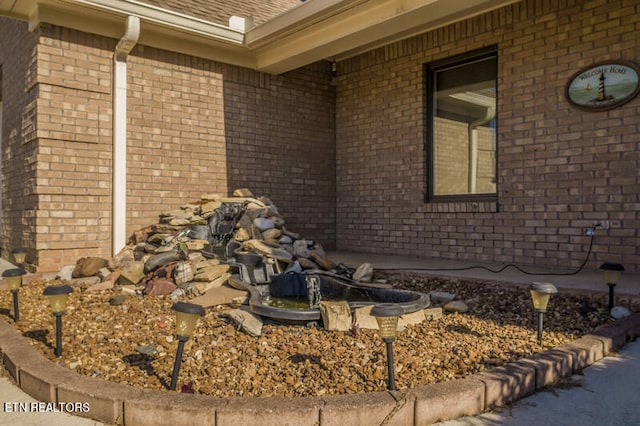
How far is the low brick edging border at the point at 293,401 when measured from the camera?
193 centimetres

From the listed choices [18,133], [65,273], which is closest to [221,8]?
[18,133]

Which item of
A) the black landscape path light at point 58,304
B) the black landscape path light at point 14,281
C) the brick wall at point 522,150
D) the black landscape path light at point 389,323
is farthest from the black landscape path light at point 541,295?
the black landscape path light at point 14,281

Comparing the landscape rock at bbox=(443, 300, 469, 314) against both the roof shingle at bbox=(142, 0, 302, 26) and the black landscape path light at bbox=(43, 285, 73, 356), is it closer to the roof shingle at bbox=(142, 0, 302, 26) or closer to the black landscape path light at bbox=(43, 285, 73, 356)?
the black landscape path light at bbox=(43, 285, 73, 356)

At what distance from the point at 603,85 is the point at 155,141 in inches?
209

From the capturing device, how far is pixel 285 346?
112 inches

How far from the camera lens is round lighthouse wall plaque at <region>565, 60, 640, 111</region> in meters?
4.75

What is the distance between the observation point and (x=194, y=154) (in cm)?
659

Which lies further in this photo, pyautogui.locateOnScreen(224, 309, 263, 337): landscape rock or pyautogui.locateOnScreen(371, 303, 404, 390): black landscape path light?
pyautogui.locateOnScreen(224, 309, 263, 337): landscape rock

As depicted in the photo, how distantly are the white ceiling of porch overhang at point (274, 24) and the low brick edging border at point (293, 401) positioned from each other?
411cm

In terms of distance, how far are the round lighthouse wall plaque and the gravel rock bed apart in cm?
233

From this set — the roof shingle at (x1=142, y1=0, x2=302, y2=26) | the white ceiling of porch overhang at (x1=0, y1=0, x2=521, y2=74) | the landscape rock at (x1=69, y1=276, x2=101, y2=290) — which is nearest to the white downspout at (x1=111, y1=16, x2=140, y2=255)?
the white ceiling of porch overhang at (x1=0, y1=0, x2=521, y2=74)

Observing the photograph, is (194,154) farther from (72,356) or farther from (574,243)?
(574,243)

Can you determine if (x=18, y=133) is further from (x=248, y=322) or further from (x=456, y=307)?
(x=456, y=307)

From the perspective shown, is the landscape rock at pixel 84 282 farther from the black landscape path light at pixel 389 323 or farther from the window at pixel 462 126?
the window at pixel 462 126
